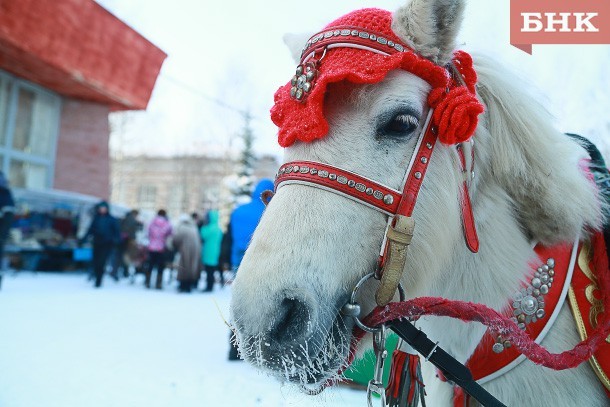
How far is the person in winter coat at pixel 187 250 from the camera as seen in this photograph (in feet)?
35.2

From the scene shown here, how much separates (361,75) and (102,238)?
10291 millimetres

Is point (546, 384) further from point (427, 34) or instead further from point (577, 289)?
point (427, 34)

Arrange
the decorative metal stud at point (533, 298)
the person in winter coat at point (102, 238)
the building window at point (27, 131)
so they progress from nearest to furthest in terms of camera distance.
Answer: the decorative metal stud at point (533, 298), the person in winter coat at point (102, 238), the building window at point (27, 131)

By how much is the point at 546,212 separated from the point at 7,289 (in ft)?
32.6

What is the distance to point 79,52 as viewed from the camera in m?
13.5

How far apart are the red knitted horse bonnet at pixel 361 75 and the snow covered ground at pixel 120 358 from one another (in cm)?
71

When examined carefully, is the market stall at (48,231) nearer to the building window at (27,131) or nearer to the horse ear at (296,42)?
the building window at (27,131)

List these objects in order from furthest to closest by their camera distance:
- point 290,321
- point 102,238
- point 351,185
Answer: point 102,238
point 351,185
point 290,321

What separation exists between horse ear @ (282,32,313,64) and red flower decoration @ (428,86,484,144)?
68 cm

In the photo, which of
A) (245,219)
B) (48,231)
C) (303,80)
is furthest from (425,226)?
(48,231)

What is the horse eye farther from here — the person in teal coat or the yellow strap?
the person in teal coat

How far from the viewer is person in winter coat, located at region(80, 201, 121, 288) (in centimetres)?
1036

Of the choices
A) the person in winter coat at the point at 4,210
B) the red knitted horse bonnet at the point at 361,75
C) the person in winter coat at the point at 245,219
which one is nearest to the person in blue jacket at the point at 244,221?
the person in winter coat at the point at 245,219

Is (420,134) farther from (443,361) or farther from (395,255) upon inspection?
(443,361)
